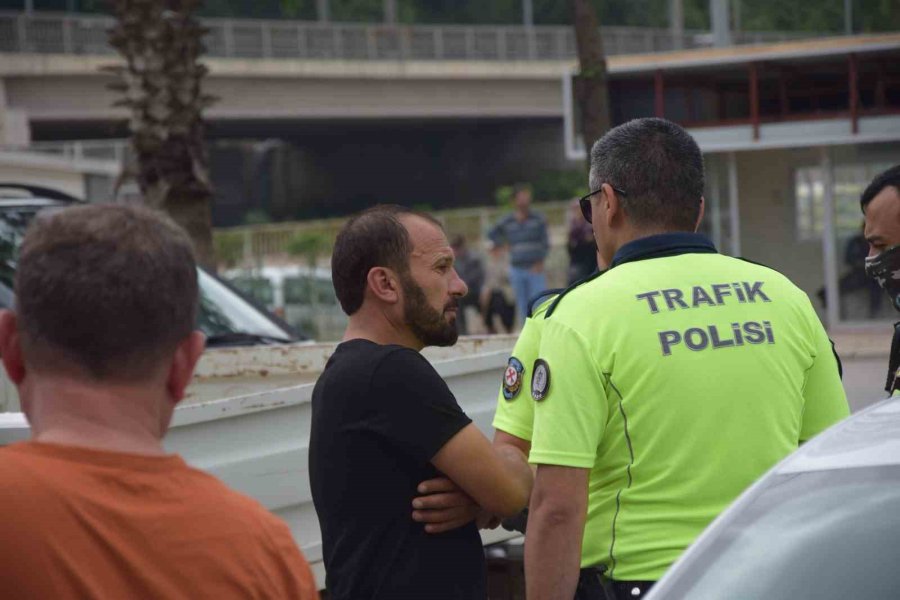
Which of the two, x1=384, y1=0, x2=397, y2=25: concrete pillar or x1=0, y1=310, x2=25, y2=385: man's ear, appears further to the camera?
x1=384, y1=0, x2=397, y2=25: concrete pillar

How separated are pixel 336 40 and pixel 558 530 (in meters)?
47.7

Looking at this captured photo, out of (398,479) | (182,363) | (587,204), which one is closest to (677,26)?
(587,204)

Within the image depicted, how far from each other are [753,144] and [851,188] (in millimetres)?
1569

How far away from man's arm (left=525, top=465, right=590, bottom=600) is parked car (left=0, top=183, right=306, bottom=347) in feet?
15.3

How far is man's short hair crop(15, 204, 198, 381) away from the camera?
73.9 inches

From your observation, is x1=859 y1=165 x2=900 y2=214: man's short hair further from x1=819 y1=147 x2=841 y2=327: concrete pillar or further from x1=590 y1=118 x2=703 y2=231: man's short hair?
x1=819 y1=147 x2=841 y2=327: concrete pillar

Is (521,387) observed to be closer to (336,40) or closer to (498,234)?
(498,234)

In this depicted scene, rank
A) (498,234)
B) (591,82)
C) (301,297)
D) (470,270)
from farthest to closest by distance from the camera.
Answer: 1. (470,270)
2. (301,297)
3. (498,234)
4. (591,82)

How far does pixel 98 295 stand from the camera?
6.16 ft

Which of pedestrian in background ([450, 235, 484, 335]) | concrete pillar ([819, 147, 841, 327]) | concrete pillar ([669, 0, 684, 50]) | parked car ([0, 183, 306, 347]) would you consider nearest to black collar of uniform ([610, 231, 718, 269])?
parked car ([0, 183, 306, 347])

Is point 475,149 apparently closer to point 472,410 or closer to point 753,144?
point 753,144

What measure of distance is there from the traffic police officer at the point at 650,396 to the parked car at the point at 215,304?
4.63 m

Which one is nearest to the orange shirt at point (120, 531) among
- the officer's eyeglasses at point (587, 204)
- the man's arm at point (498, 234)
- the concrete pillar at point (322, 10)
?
the officer's eyeglasses at point (587, 204)

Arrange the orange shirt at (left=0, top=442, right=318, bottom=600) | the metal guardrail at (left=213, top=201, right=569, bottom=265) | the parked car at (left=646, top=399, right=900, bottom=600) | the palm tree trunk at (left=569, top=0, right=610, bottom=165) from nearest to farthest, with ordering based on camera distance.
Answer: the orange shirt at (left=0, top=442, right=318, bottom=600), the parked car at (left=646, top=399, right=900, bottom=600), the palm tree trunk at (left=569, top=0, right=610, bottom=165), the metal guardrail at (left=213, top=201, right=569, bottom=265)
